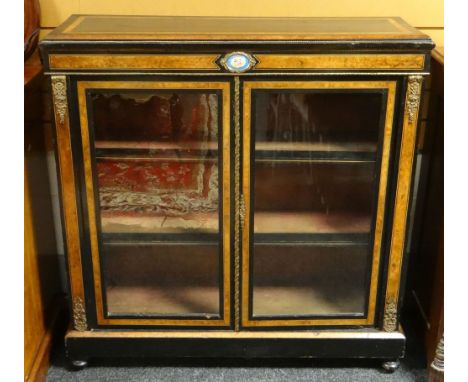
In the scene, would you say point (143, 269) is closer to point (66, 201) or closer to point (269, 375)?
point (66, 201)

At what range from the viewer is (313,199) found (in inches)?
68.5

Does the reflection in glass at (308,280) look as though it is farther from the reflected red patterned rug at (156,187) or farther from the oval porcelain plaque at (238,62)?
the oval porcelain plaque at (238,62)

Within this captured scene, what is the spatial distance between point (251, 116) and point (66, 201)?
1.69 feet

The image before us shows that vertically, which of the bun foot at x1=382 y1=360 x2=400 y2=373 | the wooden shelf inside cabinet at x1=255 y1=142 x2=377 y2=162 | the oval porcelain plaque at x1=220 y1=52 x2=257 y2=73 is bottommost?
the bun foot at x1=382 y1=360 x2=400 y2=373

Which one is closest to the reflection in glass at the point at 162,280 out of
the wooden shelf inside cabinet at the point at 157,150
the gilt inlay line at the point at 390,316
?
the wooden shelf inside cabinet at the point at 157,150

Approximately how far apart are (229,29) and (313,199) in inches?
20.1

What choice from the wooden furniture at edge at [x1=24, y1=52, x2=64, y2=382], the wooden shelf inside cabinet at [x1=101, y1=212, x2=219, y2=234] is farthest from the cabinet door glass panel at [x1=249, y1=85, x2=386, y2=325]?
the wooden furniture at edge at [x1=24, y1=52, x2=64, y2=382]

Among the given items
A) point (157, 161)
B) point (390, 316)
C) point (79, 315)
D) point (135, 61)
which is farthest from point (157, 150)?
point (390, 316)

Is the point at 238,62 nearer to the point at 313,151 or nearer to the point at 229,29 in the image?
the point at 229,29

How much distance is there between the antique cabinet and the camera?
146 centimetres

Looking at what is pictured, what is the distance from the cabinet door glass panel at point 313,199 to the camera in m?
1.57

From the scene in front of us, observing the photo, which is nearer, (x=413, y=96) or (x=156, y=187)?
(x=413, y=96)

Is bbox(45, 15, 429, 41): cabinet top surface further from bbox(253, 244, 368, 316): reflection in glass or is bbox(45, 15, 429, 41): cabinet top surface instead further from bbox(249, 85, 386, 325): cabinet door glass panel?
bbox(253, 244, 368, 316): reflection in glass

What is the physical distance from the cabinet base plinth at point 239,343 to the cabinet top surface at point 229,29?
2.67 ft
